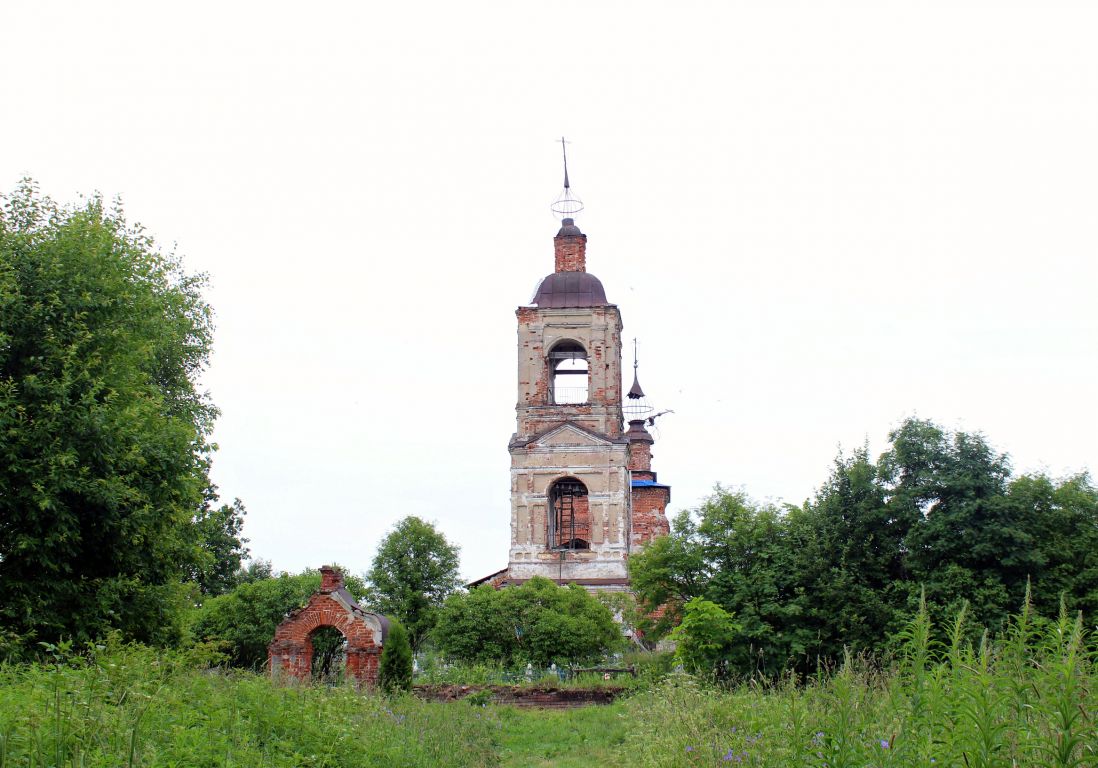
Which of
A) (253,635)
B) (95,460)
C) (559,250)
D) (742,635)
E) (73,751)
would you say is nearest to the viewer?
(73,751)

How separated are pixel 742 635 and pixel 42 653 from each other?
45.3 ft

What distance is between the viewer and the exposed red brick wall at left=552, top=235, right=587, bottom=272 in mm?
36625

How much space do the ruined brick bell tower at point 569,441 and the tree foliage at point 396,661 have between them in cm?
1130

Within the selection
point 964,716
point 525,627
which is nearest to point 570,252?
point 525,627

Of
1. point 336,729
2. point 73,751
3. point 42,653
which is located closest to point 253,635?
point 42,653

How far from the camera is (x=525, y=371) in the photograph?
3450 centimetres

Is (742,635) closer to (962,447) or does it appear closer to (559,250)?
(962,447)

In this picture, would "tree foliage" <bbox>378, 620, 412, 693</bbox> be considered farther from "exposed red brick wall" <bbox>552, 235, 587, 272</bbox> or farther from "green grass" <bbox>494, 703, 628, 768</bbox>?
"exposed red brick wall" <bbox>552, 235, 587, 272</bbox>

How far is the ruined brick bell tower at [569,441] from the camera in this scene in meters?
33.0

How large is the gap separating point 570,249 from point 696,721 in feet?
91.1

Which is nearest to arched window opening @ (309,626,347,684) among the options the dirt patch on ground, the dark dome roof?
the dirt patch on ground

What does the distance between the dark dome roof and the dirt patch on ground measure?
54.6 feet

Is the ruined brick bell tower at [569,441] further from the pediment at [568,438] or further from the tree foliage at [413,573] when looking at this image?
the tree foliage at [413,573]

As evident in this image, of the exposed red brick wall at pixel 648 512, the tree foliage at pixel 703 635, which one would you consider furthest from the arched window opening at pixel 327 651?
the exposed red brick wall at pixel 648 512
